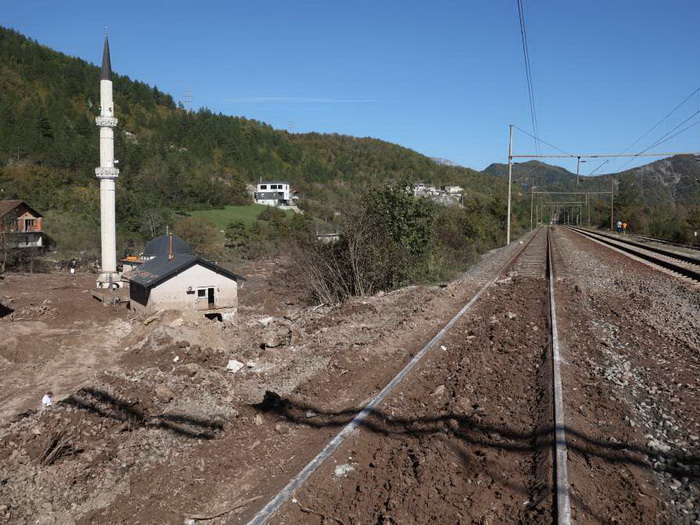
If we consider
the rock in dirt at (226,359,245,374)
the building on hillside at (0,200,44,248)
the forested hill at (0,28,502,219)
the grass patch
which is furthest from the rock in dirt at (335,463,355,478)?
the grass patch

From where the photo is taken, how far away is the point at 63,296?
39.2 m

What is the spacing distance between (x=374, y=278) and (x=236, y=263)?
1972 inches

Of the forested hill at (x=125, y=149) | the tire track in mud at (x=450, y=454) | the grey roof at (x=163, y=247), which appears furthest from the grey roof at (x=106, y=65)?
the tire track in mud at (x=450, y=454)

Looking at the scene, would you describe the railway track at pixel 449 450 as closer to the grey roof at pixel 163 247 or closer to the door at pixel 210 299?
the door at pixel 210 299

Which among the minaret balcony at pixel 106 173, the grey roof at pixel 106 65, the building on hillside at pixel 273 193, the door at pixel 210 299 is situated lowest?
the door at pixel 210 299

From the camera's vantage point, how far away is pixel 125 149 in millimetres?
121875

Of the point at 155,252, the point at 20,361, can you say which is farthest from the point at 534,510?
the point at 155,252

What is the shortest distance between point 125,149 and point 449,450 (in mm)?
130406

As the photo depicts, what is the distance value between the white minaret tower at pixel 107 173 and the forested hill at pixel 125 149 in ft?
109

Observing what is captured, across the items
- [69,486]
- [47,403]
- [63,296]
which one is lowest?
[63,296]

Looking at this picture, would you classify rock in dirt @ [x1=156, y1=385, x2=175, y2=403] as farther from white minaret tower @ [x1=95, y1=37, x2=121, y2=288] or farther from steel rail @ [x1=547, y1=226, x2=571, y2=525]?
white minaret tower @ [x1=95, y1=37, x2=121, y2=288]

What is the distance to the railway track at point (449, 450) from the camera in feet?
15.2

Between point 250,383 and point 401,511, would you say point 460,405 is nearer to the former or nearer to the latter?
point 401,511

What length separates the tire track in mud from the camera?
15.2 ft
